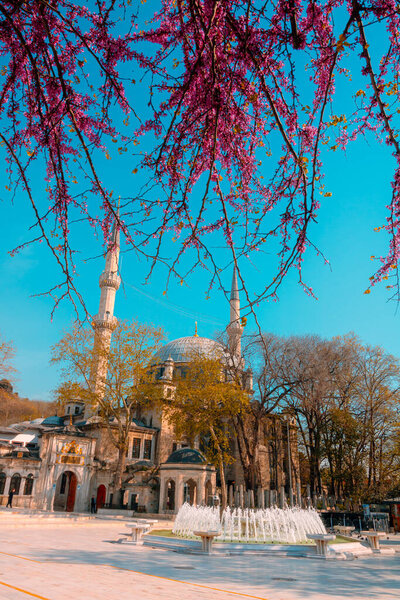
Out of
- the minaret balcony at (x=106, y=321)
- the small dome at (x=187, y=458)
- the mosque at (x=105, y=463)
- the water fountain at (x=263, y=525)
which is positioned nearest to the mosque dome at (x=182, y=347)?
the mosque at (x=105, y=463)

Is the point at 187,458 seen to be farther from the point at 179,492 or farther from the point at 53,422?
the point at 53,422

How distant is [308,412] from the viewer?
2978cm

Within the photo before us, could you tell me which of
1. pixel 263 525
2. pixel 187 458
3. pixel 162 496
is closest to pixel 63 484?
pixel 162 496

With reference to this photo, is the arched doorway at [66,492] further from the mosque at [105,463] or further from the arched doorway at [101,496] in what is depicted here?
the arched doorway at [101,496]

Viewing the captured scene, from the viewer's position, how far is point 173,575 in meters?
7.30

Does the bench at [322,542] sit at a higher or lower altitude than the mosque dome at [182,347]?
lower

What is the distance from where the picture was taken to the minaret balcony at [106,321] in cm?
3381

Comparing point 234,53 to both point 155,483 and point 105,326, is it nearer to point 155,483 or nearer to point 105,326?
point 155,483


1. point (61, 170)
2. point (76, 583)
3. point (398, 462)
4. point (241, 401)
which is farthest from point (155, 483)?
point (61, 170)

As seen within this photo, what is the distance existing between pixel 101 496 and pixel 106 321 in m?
12.5

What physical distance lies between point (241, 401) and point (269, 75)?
75.4 ft

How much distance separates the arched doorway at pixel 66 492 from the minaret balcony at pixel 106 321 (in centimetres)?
1070

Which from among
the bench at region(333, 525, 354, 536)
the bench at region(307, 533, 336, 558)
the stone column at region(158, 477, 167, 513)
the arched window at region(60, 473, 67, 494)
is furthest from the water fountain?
the arched window at region(60, 473, 67, 494)

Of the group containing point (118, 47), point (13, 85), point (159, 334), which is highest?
point (159, 334)
